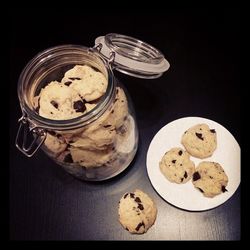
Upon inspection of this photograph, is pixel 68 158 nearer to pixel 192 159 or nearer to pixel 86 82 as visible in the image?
pixel 86 82

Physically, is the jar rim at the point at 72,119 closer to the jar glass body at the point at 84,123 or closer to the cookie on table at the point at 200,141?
the jar glass body at the point at 84,123

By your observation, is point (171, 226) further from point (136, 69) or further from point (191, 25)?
point (191, 25)

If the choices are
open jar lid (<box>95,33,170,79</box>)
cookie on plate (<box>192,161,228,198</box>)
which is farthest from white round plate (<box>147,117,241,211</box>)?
open jar lid (<box>95,33,170,79</box>)

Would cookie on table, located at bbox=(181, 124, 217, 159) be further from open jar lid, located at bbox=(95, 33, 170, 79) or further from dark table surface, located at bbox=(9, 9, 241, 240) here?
open jar lid, located at bbox=(95, 33, 170, 79)

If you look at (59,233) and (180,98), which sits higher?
(180,98)

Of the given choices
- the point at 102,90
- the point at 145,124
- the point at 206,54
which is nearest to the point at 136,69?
the point at 102,90
